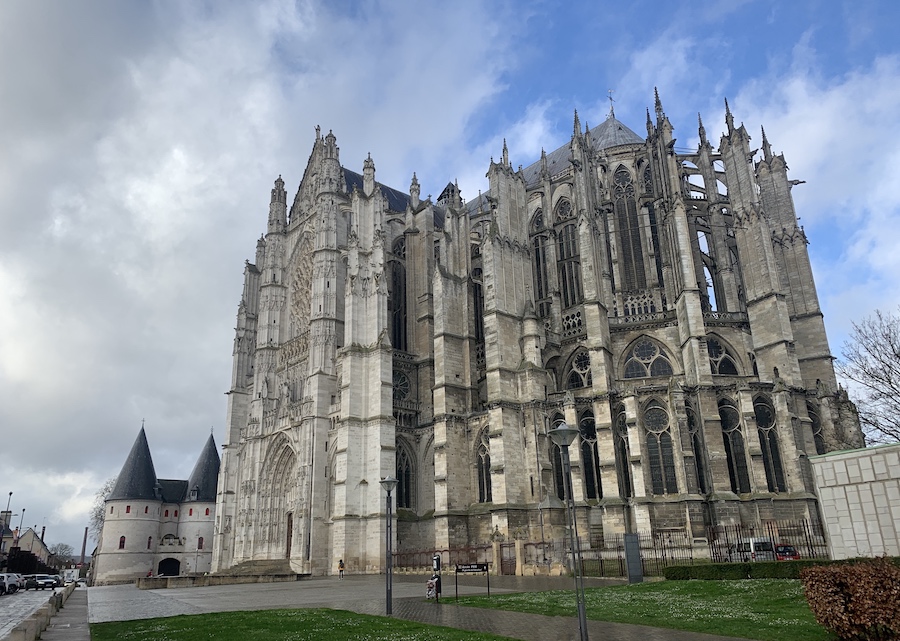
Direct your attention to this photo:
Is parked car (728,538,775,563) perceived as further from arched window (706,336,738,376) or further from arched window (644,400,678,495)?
arched window (706,336,738,376)

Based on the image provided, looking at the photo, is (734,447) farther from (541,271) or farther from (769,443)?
(541,271)

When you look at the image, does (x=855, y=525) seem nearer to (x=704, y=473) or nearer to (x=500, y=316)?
(x=704, y=473)

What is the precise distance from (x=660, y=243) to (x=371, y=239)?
678 inches

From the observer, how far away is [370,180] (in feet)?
146

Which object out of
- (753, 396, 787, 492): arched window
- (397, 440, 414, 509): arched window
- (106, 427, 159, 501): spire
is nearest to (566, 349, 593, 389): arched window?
(753, 396, 787, 492): arched window

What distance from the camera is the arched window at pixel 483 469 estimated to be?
1407 inches

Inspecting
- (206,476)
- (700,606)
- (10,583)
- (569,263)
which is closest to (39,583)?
(10,583)

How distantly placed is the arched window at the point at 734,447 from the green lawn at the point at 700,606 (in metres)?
12.9

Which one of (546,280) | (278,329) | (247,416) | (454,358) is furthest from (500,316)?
(247,416)

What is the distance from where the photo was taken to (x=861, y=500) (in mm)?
17203

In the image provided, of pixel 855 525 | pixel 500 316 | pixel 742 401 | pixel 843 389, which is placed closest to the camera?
pixel 855 525

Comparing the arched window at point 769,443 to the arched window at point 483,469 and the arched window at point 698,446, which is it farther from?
the arched window at point 483,469

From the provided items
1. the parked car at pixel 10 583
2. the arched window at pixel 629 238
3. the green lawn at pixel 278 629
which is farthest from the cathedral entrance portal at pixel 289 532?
the green lawn at pixel 278 629

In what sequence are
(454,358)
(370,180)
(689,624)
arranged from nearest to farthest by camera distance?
(689,624), (454,358), (370,180)
